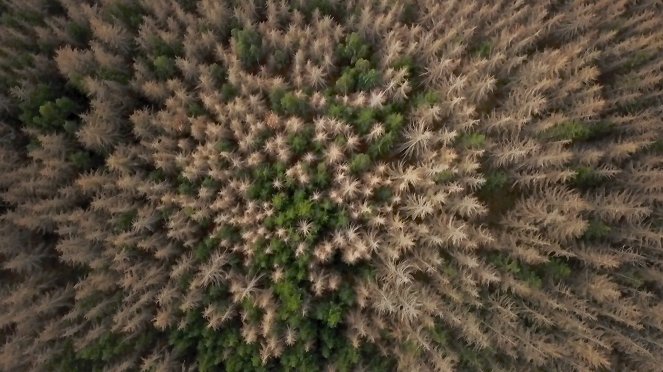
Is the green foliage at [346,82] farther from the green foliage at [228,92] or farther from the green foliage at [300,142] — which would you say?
the green foliage at [228,92]

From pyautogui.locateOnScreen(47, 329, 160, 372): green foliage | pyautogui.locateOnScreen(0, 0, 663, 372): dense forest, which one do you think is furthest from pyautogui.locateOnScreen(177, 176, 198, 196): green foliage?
pyautogui.locateOnScreen(47, 329, 160, 372): green foliage

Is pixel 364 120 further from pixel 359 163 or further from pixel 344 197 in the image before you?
pixel 344 197

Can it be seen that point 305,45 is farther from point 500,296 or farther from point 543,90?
point 500,296

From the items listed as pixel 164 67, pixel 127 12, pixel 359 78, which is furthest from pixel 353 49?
pixel 127 12

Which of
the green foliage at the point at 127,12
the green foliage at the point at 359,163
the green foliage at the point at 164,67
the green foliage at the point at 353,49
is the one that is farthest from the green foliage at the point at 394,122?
the green foliage at the point at 127,12

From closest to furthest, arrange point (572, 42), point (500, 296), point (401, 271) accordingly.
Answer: point (401, 271)
point (500, 296)
point (572, 42)

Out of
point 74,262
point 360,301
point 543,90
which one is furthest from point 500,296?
point 74,262
